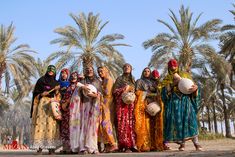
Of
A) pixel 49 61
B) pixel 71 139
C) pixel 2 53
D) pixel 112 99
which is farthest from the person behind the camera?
pixel 2 53

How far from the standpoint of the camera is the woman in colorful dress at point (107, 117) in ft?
21.6

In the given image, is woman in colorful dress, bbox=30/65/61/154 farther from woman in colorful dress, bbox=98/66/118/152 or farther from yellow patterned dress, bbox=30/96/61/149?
woman in colorful dress, bbox=98/66/118/152

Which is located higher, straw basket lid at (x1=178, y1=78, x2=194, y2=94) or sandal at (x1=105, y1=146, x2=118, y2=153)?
straw basket lid at (x1=178, y1=78, x2=194, y2=94)

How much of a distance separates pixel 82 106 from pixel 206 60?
1741cm

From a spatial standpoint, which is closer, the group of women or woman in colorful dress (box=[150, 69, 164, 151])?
the group of women

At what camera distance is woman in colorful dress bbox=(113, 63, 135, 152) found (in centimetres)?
672

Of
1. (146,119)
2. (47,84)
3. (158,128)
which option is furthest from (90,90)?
(158,128)

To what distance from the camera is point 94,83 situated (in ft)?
22.0

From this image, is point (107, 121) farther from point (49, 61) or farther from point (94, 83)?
point (49, 61)

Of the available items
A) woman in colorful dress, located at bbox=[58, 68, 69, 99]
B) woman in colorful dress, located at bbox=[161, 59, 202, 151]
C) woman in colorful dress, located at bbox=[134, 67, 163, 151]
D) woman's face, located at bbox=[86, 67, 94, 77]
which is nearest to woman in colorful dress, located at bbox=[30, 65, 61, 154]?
woman in colorful dress, located at bbox=[58, 68, 69, 99]

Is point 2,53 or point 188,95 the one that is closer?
point 188,95

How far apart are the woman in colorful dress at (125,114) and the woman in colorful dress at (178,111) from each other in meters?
0.61

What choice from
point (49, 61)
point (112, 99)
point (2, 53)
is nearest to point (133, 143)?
point (112, 99)

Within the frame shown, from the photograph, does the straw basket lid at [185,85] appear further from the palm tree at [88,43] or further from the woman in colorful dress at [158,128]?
the palm tree at [88,43]
